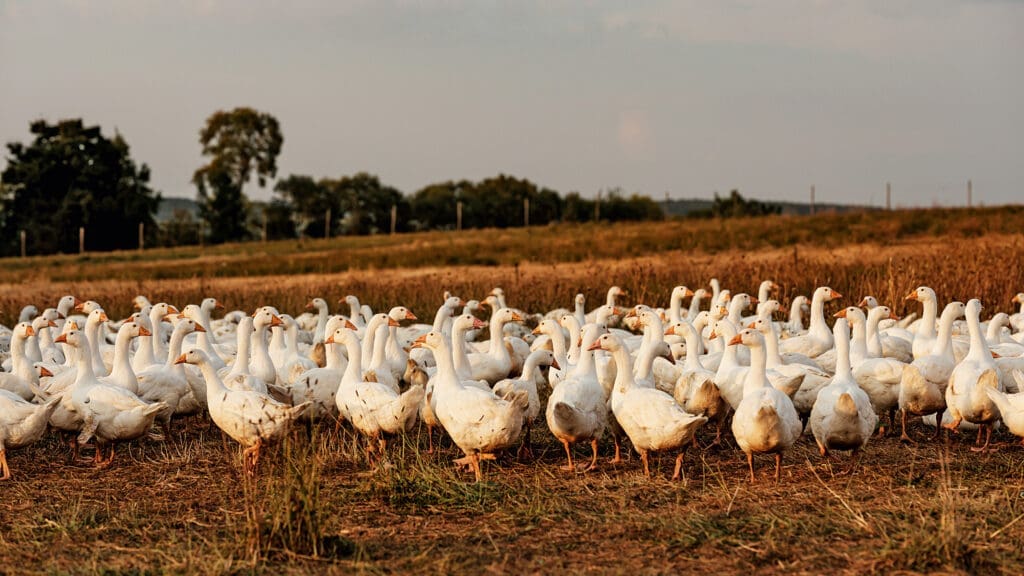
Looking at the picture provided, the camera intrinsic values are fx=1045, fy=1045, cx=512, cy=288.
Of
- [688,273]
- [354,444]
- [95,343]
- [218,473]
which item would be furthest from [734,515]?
[688,273]

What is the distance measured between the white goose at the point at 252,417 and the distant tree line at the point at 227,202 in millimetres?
43082

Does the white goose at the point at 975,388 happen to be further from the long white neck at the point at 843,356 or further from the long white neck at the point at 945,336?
the long white neck at the point at 843,356

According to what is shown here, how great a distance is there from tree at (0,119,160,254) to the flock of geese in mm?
43356

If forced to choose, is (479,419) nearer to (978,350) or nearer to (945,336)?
(978,350)

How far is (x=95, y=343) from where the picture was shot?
36.2 ft

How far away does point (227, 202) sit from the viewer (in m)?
58.1

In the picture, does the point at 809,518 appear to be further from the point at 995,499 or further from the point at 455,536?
the point at 455,536

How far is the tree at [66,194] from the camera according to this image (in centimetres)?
5231

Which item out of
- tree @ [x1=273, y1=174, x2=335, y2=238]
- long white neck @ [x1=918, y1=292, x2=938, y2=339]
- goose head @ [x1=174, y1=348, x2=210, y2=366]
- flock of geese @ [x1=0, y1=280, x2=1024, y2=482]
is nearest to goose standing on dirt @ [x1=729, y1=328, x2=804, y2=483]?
flock of geese @ [x1=0, y1=280, x2=1024, y2=482]

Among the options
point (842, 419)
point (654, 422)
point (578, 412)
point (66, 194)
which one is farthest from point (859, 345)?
point (66, 194)

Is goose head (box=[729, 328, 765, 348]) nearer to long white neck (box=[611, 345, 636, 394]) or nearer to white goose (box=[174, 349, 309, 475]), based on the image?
long white neck (box=[611, 345, 636, 394])

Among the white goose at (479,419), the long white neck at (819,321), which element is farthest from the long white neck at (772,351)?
the white goose at (479,419)

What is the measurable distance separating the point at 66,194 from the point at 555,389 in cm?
5006

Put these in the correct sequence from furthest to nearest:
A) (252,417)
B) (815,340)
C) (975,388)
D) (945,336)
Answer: (815,340) < (945,336) < (975,388) < (252,417)
